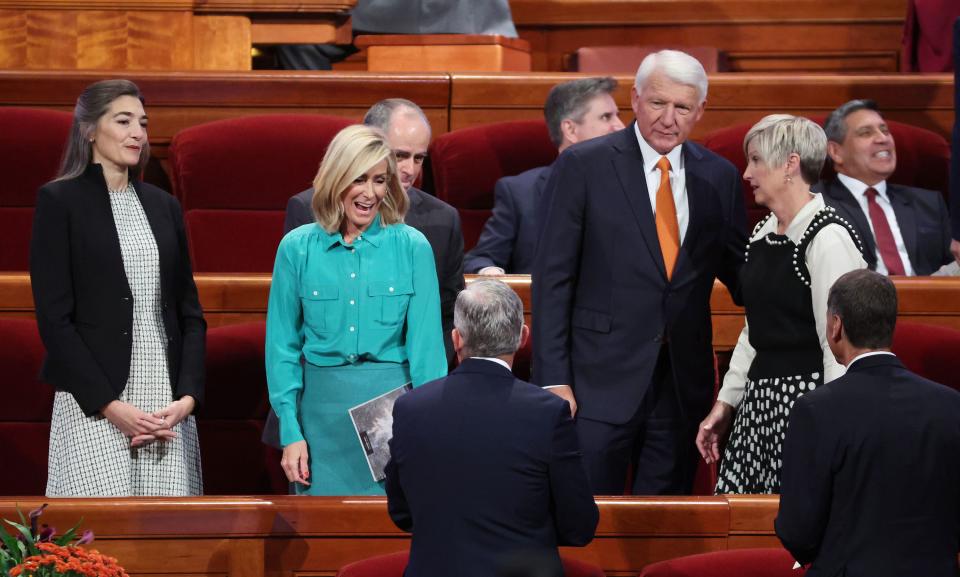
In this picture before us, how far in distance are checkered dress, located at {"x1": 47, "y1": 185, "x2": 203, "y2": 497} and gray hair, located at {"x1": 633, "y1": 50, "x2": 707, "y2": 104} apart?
818 millimetres

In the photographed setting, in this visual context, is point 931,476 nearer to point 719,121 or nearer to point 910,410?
point 910,410

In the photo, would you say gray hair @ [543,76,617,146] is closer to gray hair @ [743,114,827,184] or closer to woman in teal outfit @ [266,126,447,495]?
gray hair @ [743,114,827,184]

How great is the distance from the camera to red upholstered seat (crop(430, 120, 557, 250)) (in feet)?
10.8

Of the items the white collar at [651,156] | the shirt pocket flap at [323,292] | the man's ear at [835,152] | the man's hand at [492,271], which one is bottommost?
the man's hand at [492,271]

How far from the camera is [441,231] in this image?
7.89ft

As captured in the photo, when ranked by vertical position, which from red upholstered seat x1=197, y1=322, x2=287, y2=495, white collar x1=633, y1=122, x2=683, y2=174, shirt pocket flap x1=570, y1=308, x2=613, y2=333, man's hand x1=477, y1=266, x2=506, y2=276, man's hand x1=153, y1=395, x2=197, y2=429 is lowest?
red upholstered seat x1=197, y1=322, x2=287, y2=495

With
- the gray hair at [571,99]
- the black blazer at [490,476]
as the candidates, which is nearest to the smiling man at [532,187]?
the gray hair at [571,99]

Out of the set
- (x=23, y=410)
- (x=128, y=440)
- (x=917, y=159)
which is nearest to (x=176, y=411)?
(x=128, y=440)

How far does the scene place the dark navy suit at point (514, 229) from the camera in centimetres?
301

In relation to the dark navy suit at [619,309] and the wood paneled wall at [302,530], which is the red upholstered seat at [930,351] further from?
the wood paneled wall at [302,530]

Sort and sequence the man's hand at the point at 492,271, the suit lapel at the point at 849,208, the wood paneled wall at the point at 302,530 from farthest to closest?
1. the suit lapel at the point at 849,208
2. the man's hand at the point at 492,271
3. the wood paneled wall at the point at 302,530

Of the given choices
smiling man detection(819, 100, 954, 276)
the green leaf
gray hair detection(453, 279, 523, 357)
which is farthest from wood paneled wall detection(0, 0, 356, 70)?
the green leaf

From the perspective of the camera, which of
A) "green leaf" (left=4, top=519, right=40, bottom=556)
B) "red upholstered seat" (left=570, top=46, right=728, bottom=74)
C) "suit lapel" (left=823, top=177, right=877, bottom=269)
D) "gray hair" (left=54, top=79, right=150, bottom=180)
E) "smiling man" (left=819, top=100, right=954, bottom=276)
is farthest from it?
"red upholstered seat" (left=570, top=46, right=728, bottom=74)

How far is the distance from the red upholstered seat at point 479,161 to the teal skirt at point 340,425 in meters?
1.27
